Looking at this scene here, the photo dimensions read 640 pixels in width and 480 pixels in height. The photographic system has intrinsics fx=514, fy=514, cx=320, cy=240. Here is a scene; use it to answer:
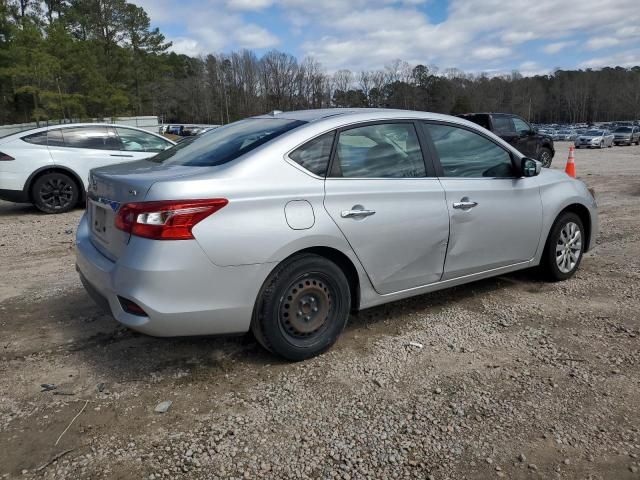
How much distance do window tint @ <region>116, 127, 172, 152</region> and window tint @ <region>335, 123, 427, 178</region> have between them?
6371 mm

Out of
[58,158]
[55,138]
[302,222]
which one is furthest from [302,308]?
[55,138]

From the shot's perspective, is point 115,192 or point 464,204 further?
point 464,204

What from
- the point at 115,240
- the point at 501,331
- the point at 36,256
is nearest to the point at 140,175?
the point at 115,240

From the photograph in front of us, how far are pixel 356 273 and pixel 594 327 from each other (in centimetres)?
194

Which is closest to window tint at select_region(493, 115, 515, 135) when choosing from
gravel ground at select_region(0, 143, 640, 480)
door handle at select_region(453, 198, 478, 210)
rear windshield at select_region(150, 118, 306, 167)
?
gravel ground at select_region(0, 143, 640, 480)

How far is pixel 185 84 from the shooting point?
83250mm

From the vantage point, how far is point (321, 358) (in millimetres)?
3424

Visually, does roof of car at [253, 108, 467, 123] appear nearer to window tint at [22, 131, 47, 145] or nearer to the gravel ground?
the gravel ground

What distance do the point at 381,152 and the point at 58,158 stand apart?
22.6 ft

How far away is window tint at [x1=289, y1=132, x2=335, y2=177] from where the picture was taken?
324 centimetres

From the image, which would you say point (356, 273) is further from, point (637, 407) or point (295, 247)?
point (637, 407)

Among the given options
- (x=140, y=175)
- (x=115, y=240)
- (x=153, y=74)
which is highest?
(x=153, y=74)

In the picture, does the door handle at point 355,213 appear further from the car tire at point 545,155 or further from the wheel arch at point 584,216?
the car tire at point 545,155

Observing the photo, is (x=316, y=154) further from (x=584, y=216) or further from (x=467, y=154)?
(x=584, y=216)
